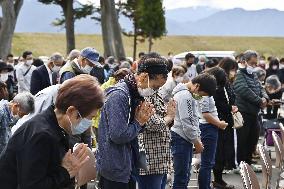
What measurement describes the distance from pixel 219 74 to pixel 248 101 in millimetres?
1765

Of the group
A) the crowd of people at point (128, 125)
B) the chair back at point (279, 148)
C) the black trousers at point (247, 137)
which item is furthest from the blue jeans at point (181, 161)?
the black trousers at point (247, 137)

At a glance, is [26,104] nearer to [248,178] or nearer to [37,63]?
[248,178]

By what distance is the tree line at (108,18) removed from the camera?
76.7 feet

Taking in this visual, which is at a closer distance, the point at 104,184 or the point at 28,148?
the point at 28,148

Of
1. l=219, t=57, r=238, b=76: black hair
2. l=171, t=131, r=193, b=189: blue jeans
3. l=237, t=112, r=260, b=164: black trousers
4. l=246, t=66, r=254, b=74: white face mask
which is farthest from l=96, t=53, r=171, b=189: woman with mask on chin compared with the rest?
l=237, t=112, r=260, b=164: black trousers

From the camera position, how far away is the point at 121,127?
13.9 feet

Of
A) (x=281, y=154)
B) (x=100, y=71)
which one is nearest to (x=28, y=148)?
(x=281, y=154)

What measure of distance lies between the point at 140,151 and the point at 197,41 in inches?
2651

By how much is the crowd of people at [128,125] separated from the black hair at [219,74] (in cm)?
1

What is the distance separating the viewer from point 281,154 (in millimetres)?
6270

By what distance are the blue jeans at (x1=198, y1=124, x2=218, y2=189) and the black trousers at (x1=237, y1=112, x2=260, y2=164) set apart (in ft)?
6.86

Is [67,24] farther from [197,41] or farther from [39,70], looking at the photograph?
[197,41]

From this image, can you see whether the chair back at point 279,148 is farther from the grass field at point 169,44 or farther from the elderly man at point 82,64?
the grass field at point 169,44

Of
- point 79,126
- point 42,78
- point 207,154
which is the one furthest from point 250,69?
point 79,126
